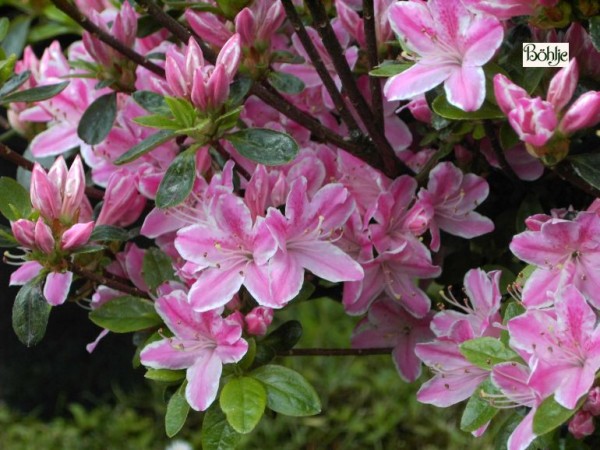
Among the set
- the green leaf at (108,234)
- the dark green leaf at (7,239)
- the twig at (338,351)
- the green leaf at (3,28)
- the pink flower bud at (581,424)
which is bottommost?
the twig at (338,351)

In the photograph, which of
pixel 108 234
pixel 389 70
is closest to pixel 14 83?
pixel 108 234

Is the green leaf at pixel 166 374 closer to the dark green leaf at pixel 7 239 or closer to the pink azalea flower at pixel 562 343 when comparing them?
the dark green leaf at pixel 7 239

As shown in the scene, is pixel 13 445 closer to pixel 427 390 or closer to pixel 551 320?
pixel 427 390

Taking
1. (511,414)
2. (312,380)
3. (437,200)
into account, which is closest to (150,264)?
(437,200)

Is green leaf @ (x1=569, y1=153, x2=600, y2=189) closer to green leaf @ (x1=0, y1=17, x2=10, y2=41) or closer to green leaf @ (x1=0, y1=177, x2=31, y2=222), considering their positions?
green leaf @ (x1=0, y1=177, x2=31, y2=222)

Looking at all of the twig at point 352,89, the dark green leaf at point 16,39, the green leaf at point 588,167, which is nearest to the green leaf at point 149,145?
the twig at point 352,89

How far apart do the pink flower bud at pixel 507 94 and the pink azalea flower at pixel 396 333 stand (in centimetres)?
42

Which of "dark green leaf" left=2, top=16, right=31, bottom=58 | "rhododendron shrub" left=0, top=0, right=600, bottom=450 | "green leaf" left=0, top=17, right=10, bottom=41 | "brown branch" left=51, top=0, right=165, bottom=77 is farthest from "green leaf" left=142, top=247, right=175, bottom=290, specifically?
"dark green leaf" left=2, top=16, right=31, bottom=58

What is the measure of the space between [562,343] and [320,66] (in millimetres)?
432

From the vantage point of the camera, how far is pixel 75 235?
3.45 feet

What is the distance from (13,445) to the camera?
2.47m

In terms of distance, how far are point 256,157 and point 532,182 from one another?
1.42ft

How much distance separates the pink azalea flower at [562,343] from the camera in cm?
88

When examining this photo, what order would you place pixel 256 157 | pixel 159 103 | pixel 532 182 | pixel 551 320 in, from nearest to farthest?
pixel 551 320, pixel 256 157, pixel 159 103, pixel 532 182
